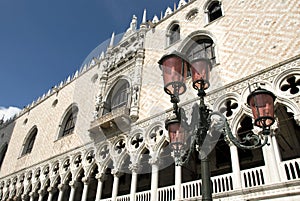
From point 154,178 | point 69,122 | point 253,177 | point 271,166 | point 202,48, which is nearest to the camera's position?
point 271,166

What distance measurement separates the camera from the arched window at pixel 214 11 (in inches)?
365

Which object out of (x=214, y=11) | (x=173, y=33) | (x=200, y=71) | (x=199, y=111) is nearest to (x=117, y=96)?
(x=173, y=33)

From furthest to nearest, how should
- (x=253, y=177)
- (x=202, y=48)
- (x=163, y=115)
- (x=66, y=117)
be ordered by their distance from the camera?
(x=66, y=117) → (x=202, y=48) → (x=163, y=115) → (x=253, y=177)

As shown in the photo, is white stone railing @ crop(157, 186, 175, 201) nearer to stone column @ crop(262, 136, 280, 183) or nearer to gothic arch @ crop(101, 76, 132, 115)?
stone column @ crop(262, 136, 280, 183)

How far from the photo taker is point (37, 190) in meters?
11.3

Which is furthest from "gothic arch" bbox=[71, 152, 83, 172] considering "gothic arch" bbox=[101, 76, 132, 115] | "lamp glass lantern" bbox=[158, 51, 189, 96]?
"lamp glass lantern" bbox=[158, 51, 189, 96]

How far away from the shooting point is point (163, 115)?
8.04 m

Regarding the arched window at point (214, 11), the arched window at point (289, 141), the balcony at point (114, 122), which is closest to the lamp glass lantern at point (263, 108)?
the arched window at point (289, 141)

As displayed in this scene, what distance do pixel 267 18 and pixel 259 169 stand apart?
13.7ft

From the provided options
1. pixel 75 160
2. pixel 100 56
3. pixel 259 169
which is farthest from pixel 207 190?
pixel 100 56

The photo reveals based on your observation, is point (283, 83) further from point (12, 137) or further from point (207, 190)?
point (12, 137)

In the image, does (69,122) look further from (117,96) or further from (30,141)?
(30,141)

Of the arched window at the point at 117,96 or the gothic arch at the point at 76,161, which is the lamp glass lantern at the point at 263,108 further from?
the gothic arch at the point at 76,161

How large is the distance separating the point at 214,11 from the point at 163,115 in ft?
13.6
